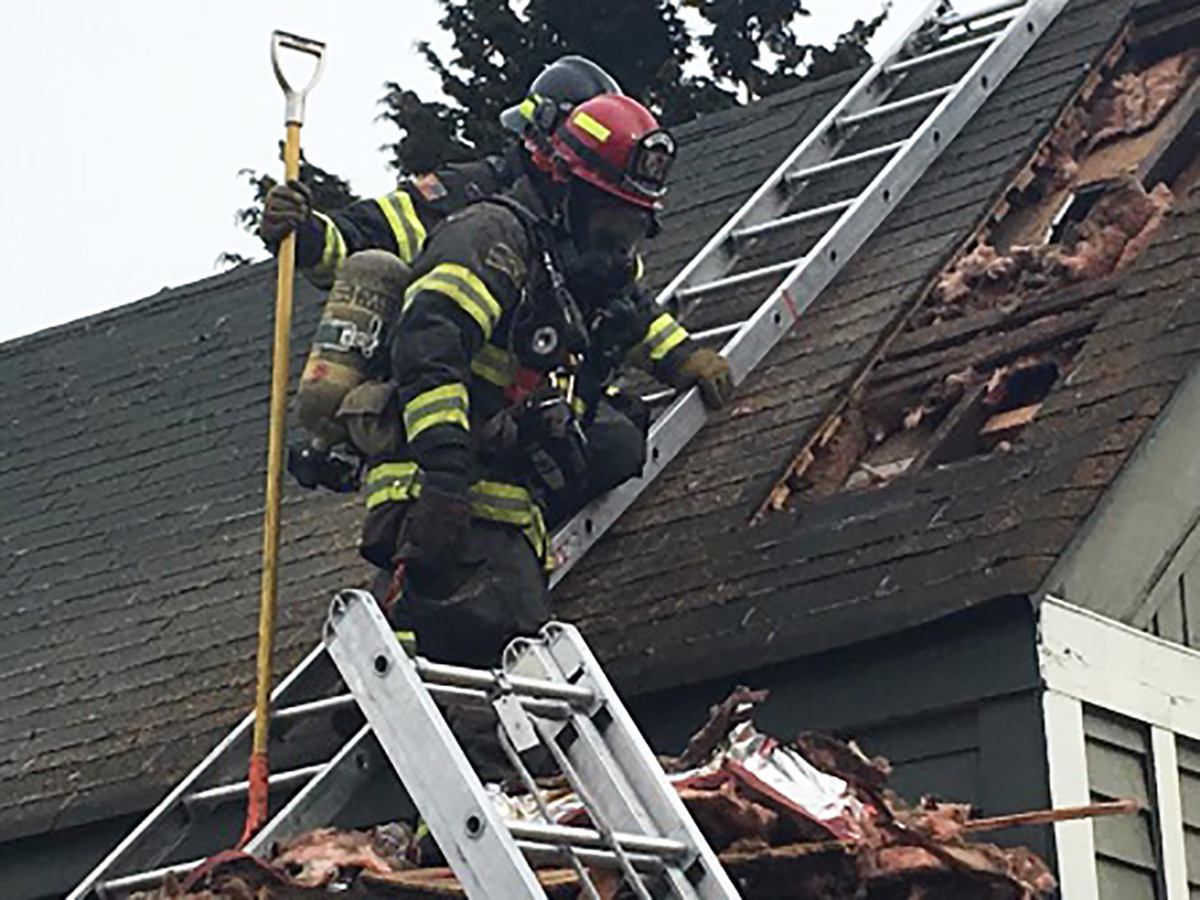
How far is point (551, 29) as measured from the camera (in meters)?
23.7

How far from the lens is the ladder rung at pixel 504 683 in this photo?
6102 millimetres

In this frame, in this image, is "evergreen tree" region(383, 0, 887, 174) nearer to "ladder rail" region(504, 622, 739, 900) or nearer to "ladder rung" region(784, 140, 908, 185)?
"ladder rung" region(784, 140, 908, 185)

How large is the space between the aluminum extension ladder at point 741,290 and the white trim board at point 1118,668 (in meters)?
1.74

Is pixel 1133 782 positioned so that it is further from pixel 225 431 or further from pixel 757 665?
pixel 225 431

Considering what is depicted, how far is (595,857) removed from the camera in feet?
19.3

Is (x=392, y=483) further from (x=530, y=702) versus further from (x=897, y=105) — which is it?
(x=897, y=105)

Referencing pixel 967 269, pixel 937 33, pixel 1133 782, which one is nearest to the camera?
pixel 1133 782

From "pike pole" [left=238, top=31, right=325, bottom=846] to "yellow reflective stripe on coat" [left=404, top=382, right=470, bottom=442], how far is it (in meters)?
0.37

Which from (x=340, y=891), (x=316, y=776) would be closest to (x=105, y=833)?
(x=316, y=776)

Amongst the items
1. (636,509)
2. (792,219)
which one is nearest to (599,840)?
(636,509)

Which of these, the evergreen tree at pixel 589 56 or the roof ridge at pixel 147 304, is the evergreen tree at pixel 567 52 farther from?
the roof ridge at pixel 147 304

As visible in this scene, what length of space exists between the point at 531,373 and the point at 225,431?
424 cm

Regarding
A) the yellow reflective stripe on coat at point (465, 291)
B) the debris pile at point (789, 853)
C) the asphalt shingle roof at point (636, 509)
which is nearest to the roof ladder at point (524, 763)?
the debris pile at point (789, 853)

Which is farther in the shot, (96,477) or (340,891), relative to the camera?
(96,477)
